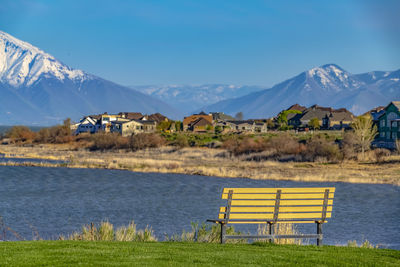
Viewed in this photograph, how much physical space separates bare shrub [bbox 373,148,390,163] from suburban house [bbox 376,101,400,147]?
14.1 metres

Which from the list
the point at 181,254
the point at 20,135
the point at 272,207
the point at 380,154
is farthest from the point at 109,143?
the point at 181,254

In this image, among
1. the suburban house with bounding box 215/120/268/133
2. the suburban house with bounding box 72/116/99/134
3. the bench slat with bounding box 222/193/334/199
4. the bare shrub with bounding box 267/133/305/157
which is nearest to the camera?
the bench slat with bounding box 222/193/334/199

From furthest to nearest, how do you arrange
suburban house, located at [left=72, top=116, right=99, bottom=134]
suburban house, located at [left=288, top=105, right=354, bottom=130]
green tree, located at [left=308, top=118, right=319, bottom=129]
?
suburban house, located at [left=72, top=116, right=99, bottom=134] → suburban house, located at [left=288, top=105, right=354, bottom=130] → green tree, located at [left=308, top=118, right=319, bottom=129]

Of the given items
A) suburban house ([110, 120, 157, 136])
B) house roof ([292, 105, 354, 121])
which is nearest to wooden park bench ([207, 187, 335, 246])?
suburban house ([110, 120, 157, 136])

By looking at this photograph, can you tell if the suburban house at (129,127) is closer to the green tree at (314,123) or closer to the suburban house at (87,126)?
the suburban house at (87,126)

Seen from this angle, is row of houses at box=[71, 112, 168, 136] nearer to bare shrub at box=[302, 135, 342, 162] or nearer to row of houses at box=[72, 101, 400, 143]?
row of houses at box=[72, 101, 400, 143]

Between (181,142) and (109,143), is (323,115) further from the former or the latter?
(109,143)

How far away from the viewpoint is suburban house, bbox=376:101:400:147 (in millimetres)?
78062

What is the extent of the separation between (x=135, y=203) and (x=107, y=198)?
3.22 meters

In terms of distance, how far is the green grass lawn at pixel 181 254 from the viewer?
11945 mm

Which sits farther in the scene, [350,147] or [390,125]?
[390,125]

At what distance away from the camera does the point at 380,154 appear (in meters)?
61.7

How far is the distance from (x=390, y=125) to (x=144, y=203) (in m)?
51.4

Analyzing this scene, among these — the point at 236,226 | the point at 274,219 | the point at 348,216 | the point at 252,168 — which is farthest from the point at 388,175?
the point at 274,219
